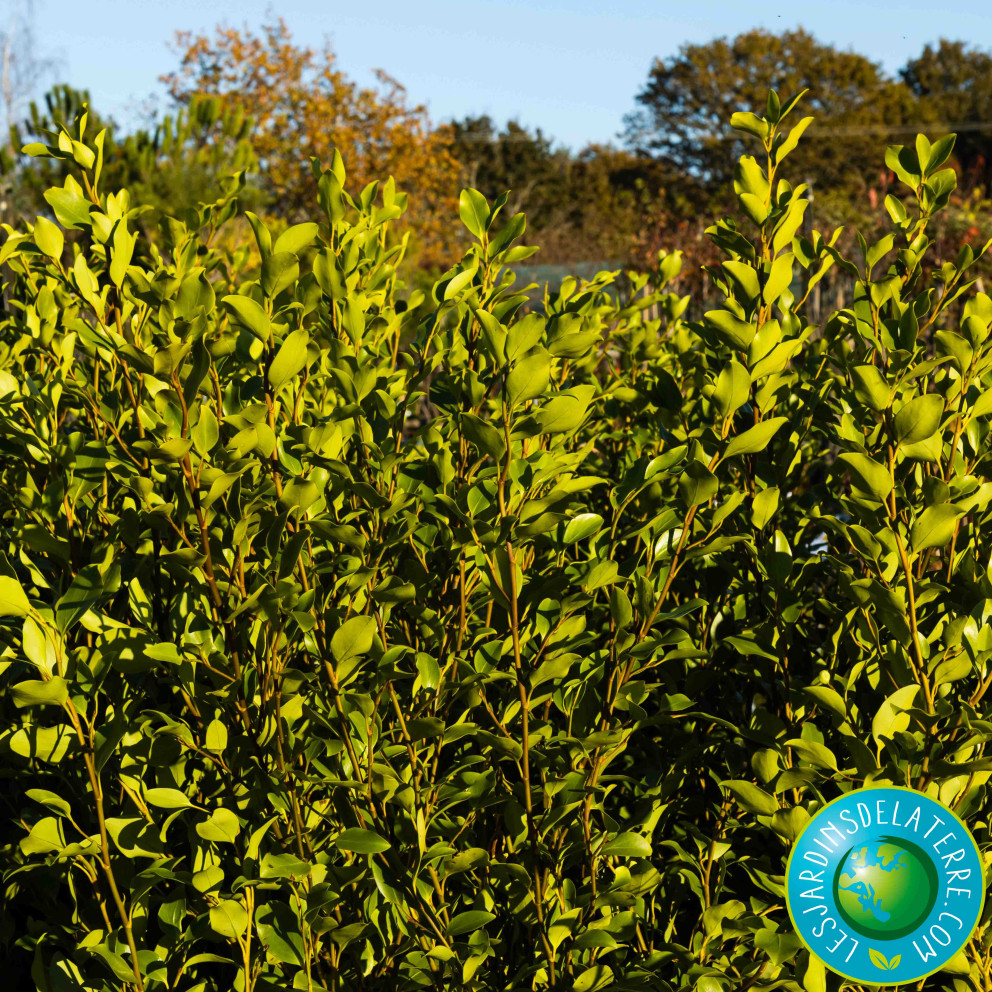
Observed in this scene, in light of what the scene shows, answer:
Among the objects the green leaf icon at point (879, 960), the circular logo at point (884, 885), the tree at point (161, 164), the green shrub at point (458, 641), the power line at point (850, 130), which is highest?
the power line at point (850, 130)

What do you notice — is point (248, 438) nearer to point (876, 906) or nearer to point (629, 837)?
point (629, 837)

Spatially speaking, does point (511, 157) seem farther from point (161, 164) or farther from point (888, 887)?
point (888, 887)

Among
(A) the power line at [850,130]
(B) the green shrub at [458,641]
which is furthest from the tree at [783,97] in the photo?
(B) the green shrub at [458,641]

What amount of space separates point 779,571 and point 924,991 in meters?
0.57

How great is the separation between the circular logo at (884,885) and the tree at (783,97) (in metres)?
36.8

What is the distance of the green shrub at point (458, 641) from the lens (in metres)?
1.06

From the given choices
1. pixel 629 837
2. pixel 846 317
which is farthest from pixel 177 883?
pixel 846 317

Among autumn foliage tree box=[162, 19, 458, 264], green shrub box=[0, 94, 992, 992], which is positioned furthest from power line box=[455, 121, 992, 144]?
green shrub box=[0, 94, 992, 992]

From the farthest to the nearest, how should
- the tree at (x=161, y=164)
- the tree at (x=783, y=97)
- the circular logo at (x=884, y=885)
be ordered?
the tree at (x=783, y=97), the tree at (x=161, y=164), the circular logo at (x=884, y=885)

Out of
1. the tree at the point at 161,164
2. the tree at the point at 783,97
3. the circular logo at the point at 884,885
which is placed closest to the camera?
the circular logo at the point at 884,885

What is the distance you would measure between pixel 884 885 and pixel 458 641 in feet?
1.73

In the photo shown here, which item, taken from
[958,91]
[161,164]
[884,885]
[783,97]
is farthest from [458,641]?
[958,91]

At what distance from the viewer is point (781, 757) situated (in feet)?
3.81

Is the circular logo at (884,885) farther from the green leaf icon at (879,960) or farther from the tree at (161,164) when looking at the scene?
the tree at (161,164)
